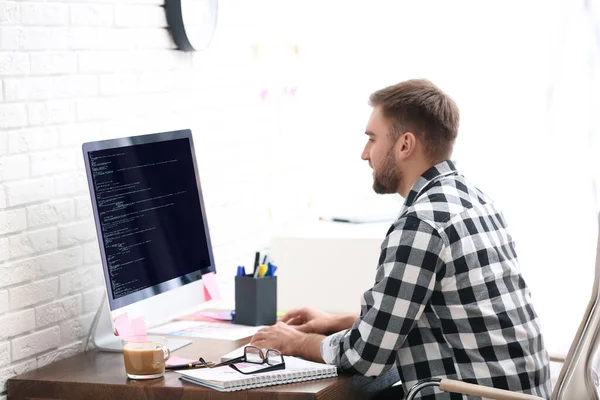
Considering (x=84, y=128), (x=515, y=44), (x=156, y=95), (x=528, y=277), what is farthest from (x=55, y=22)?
(x=528, y=277)

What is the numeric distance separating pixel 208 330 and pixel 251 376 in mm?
631

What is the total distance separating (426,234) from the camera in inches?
85.0

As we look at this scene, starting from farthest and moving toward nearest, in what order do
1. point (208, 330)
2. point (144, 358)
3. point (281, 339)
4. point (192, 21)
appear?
point (192, 21), point (208, 330), point (281, 339), point (144, 358)

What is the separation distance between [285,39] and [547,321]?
1627 mm

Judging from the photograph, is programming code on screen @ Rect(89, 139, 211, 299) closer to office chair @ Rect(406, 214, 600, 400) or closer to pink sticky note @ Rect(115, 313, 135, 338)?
pink sticky note @ Rect(115, 313, 135, 338)

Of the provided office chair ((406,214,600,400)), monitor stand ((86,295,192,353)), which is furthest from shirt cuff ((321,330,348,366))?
monitor stand ((86,295,192,353))

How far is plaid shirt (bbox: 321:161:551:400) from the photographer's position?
2.14 meters

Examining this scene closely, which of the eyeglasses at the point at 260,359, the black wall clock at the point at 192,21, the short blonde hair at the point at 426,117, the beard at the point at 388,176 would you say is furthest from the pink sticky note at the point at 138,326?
the black wall clock at the point at 192,21

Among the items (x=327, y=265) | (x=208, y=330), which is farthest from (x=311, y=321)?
(x=327, y=265)

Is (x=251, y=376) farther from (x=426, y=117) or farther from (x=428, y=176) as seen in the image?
(x=426, y=117)

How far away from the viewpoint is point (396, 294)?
213 centimetres

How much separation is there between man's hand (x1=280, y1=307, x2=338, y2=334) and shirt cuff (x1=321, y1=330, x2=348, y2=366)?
0.28 metres

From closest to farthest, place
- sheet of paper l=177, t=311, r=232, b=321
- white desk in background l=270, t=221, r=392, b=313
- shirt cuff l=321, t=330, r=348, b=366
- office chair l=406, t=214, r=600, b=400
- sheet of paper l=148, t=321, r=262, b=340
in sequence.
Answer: office chair l=406, t=214, r=600, b=400 < shirt cuff l=321, t=330, r=348, b=366 < sheet of paper l=148, t=321, r=262, b=340 < sheet of paper l=177, t=311, r=232, b=321 < white desk in background l=270, t=221, r=392, b=313

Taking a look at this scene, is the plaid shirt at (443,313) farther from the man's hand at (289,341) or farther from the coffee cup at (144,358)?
the coffee cup at (144,358)
